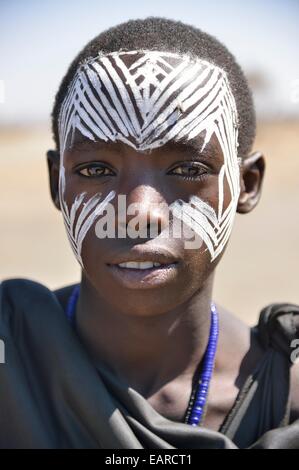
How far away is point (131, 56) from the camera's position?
2648 millimetres

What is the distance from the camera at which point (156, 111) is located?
2549 millimetres

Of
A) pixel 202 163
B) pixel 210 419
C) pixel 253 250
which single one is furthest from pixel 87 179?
pixel 253 250

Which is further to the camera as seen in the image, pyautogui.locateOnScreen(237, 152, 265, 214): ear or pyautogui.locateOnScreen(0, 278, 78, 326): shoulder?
pyautogui.locateOnScreen(237, 152, 265, 214): ear

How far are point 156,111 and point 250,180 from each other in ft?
2.11

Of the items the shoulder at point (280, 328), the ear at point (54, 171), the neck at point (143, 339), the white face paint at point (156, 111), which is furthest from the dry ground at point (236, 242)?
the white face paint at point (156, 111)

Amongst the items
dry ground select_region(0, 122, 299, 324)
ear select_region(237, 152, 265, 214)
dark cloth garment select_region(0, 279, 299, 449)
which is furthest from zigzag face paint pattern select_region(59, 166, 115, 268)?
dry ground select_region(0, 122, 299, 324)

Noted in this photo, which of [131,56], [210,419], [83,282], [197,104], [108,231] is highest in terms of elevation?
[131,56]

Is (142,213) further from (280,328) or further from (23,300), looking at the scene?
(280,328)

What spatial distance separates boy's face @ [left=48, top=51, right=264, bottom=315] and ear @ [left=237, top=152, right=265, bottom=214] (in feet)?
0.80

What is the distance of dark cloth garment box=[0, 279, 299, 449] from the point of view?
2.61m

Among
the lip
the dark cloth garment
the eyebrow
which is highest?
the eyebrow

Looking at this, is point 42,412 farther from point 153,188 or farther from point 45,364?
point 153,188

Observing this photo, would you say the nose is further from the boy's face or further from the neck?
the neck

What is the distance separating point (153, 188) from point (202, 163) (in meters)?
0.22
